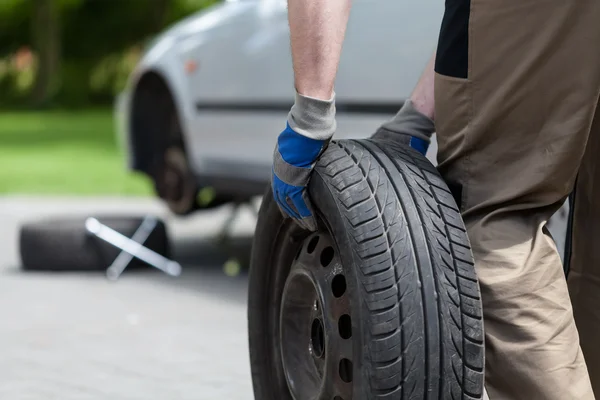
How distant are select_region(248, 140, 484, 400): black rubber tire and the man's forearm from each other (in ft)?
0.51

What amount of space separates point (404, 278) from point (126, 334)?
2772mm

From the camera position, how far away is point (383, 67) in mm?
4801

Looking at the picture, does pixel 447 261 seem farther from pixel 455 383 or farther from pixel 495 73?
pixel 495 73

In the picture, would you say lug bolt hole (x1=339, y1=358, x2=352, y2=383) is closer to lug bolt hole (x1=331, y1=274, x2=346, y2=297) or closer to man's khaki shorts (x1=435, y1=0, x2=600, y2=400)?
lug bolt hole (x1=331, y1=274, x2=346, y2=297)

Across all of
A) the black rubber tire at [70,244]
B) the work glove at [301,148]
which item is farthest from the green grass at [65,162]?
the work glove at [301,148]

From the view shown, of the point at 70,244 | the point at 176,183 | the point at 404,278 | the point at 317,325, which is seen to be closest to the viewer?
the point at 404,278

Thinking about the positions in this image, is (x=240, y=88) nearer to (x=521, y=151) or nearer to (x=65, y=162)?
(x=521, y=151)

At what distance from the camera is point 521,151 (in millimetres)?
2281

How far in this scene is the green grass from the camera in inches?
422

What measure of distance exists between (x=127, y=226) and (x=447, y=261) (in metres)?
4.30

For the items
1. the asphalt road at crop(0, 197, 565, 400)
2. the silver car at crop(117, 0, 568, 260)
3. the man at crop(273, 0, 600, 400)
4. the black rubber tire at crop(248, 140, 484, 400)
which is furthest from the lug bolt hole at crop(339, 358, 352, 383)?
the silver car at crop(117, 0, 568, 260)

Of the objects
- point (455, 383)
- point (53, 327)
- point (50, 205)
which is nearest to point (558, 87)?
point (455, 383)

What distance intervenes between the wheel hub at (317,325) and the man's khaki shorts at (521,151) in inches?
11.4

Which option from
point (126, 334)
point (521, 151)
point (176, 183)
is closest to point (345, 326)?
point (521, 151)
